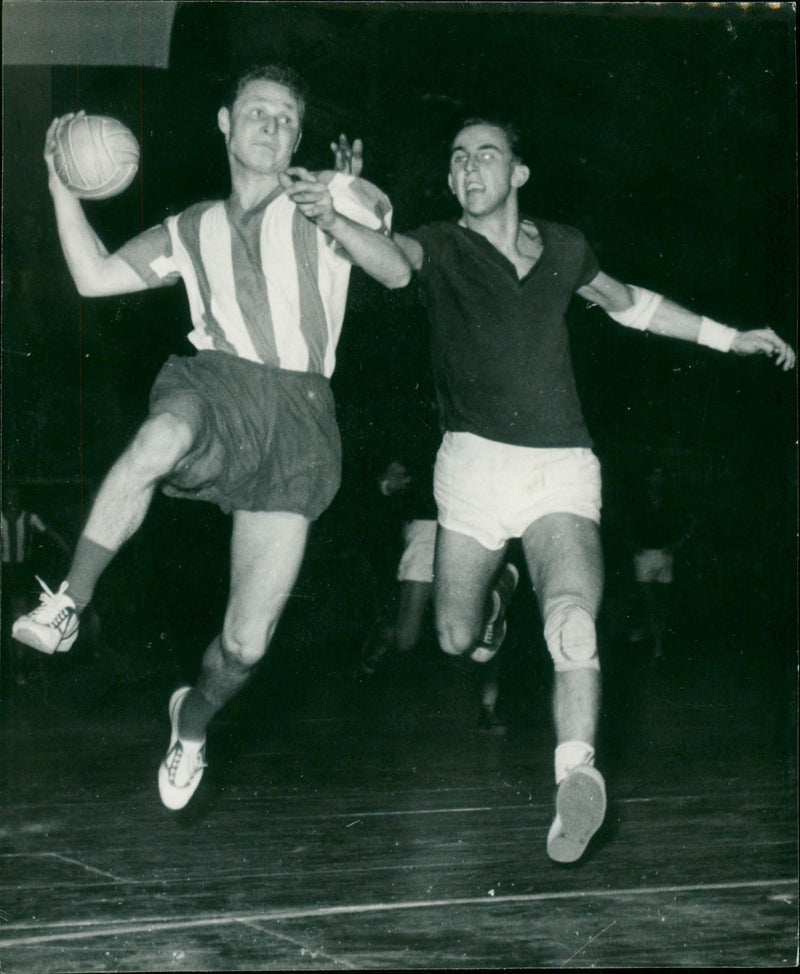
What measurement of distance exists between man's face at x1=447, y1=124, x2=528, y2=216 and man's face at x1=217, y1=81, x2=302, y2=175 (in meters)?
0.54

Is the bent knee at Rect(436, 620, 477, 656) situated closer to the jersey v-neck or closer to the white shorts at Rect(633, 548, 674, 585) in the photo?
the jersey v-neck

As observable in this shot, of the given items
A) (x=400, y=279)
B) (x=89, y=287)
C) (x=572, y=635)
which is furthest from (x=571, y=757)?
(x=89, y=287)

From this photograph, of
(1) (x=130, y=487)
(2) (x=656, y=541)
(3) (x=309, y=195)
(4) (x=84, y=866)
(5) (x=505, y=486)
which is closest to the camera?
(3) (x=309, y=195)

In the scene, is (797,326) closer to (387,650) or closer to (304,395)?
(304,395)

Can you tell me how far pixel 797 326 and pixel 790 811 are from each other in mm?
1581

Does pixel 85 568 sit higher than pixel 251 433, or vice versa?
pixel 251 433

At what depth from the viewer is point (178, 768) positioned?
13.7 feet

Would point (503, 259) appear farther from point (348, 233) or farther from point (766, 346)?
point (766, 346)

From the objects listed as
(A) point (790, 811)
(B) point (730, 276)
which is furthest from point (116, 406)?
(A) point (790, 811)

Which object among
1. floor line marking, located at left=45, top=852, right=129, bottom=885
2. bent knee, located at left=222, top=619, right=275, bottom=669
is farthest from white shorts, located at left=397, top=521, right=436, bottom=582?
floor line marking, located at left=45, top=852, right=129, bottom=885

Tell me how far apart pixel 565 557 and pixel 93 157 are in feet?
6.01

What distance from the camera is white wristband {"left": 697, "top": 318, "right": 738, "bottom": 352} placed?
4.21 meters

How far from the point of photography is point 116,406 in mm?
4020

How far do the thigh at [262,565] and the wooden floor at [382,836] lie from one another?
2.24ft
